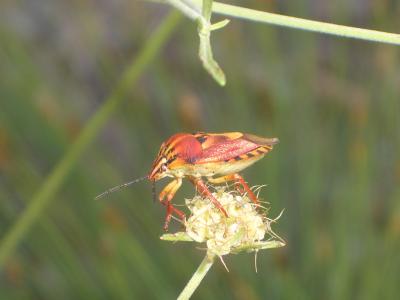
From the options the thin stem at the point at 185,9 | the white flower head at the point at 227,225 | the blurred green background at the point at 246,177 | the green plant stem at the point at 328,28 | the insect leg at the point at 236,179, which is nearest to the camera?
the green plant stem at the point at 328,28

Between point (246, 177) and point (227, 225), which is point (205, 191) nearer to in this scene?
point (227, 225)

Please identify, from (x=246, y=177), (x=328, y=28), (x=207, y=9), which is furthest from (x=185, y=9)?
(x=246, y=177)

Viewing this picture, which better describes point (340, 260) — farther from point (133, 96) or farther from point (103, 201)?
point (133, 96)

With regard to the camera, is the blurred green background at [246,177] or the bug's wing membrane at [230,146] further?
the blurred green background at [246,177]

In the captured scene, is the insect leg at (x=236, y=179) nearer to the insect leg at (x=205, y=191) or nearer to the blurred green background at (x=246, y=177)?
the insect leg at (x=205, y=191)

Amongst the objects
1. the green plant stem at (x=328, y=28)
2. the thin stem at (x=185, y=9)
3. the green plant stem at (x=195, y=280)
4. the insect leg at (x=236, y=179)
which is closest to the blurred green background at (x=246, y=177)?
the insect leg at (x=236, y=179)

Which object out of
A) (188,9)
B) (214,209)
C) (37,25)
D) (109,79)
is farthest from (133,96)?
(37,25)
